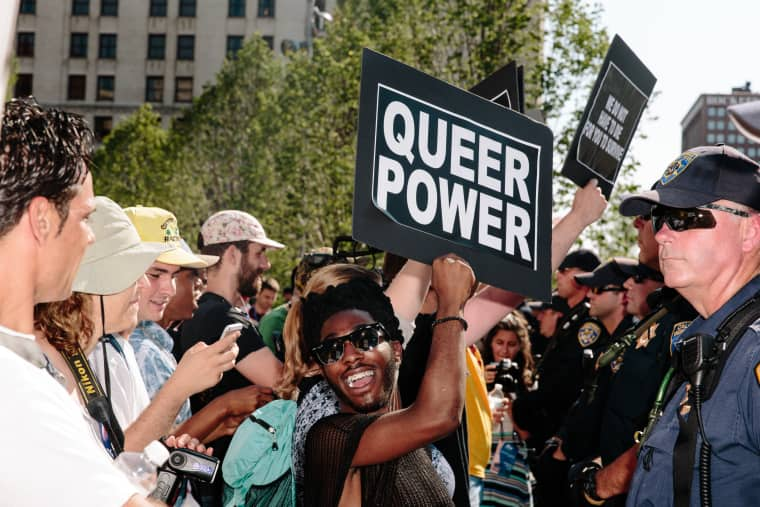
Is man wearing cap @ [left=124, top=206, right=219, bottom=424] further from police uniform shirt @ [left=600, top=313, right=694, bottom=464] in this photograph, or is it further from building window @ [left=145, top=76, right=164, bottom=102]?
building window @ [left=145, top=76, right=164, bottom=102]

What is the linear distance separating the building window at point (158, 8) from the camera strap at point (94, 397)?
250ft

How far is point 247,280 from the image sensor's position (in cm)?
577

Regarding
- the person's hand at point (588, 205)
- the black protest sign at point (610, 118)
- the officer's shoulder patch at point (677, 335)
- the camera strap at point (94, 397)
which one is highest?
the black protest sign at point (610, 118)

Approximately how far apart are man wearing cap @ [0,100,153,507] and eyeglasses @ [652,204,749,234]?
1.80 m

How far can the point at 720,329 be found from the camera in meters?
2.69

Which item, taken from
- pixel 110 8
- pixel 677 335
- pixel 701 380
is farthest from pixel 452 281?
pixel 110 8

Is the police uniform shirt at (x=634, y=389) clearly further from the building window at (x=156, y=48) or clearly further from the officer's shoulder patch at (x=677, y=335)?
the building window at (x=156, y=48)

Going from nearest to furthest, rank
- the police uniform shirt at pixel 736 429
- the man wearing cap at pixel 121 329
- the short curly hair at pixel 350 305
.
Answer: the police uniform shirt at pixel 736 429 → the man wearing cap at pixel 121 329 → the short curly hair at pixel 350 305

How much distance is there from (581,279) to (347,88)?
17.1 metres

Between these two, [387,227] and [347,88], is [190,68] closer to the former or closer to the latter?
[347,88]

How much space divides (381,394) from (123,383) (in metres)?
0.98

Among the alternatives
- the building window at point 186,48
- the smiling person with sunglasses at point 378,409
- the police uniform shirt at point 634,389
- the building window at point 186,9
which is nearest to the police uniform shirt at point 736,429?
the smiling person with sunglasses at point 378,409

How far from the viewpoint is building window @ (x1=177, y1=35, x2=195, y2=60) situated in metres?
75.1

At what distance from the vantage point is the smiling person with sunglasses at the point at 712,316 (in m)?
2.56
